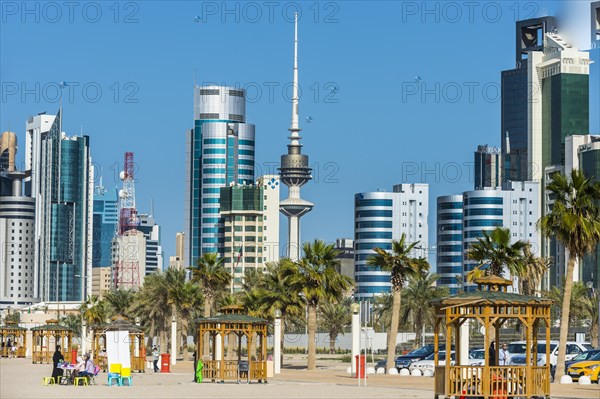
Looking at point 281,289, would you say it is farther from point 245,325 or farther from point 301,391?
point 301,391

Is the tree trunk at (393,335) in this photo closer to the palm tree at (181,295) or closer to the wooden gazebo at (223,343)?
the wooden gazebo at (223,343)

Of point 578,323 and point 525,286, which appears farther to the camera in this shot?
point 578,323

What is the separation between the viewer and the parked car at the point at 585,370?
54.8 meters

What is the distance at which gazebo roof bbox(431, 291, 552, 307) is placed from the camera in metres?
34.3

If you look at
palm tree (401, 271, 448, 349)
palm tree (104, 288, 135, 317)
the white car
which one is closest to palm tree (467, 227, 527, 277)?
the white car

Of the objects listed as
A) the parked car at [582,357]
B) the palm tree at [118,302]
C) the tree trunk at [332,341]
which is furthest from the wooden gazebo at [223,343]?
the tree trunk at [332,341]

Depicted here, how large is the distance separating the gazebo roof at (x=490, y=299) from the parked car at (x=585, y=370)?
20992mm

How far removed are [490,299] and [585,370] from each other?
2201cm

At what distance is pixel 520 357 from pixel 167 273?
185 ft

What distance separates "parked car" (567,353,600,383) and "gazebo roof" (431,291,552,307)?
21.0 meters

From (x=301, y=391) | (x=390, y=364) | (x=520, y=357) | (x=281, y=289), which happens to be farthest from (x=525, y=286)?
(x=301, y=391)

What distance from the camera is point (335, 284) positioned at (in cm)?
7588

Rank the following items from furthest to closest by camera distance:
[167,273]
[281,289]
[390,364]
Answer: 1. [167,273]
2. [281,289]
3. [390,364]

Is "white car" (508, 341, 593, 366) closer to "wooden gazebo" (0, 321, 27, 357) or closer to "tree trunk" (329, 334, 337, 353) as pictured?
"wooden gazebo" (0, 321, 27, 357)
